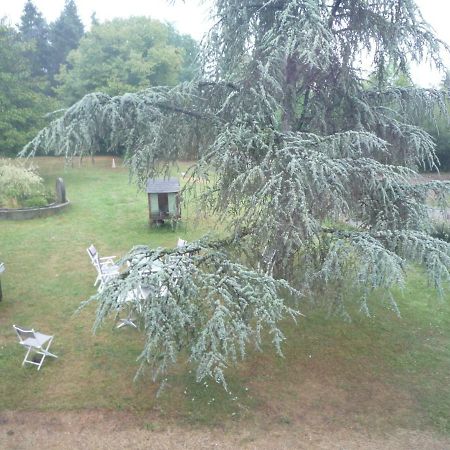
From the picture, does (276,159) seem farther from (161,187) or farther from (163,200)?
(163,200)

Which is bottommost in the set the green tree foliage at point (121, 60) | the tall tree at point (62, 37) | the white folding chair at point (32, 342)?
the white folding chair at point (32, 342)

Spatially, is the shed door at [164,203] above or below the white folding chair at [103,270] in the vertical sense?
above

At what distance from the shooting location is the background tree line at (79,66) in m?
20.2

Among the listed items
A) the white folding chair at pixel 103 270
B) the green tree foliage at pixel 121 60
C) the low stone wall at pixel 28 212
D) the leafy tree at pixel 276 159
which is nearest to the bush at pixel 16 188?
the low stone wall at pixel 28 212

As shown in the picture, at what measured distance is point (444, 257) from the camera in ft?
16.1

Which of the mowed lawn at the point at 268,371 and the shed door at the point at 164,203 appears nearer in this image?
the mowed lawn at the point at 268,371

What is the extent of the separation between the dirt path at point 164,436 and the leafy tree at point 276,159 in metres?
1.13

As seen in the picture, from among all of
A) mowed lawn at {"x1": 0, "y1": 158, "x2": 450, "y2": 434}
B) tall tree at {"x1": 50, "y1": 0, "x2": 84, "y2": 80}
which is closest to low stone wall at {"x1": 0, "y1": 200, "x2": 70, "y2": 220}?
mowed lawn at {"x1": 0, "y1": 158, "x2": 450, "y2": 434}

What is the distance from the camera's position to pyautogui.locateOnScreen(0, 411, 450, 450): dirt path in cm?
554

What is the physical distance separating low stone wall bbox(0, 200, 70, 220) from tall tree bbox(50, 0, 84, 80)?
35707mm

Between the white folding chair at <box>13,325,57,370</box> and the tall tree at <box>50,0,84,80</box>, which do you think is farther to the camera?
the tall tree at <box>50,0,84,80</box>

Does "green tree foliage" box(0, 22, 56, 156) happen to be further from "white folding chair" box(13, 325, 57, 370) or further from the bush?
"white folding chair" box(13, 325, 57, 370)

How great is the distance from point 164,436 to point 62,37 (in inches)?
1994

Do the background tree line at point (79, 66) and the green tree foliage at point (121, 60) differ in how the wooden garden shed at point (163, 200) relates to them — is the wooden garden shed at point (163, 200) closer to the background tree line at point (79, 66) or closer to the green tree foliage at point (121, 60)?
the background tree line at point (79, 66)
